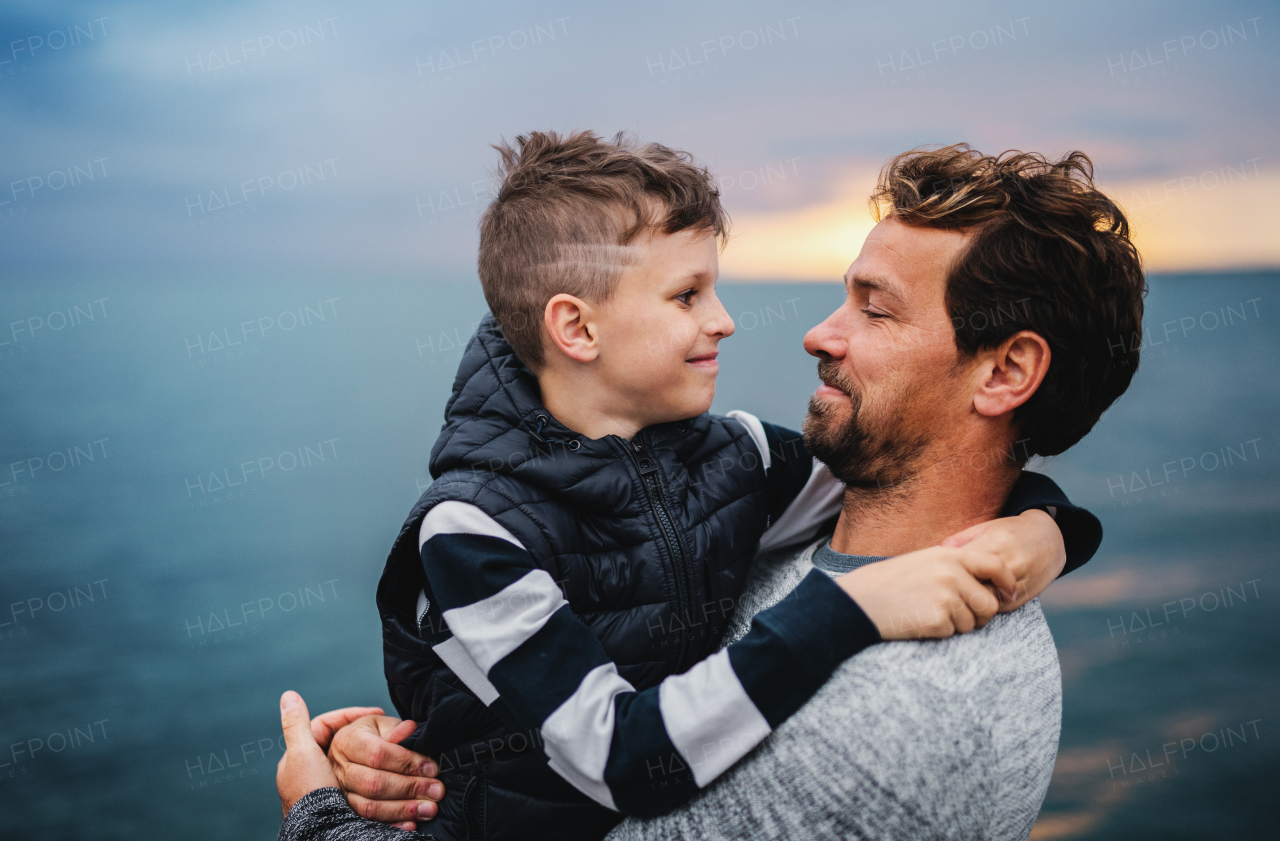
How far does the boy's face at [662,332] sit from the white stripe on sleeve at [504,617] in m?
0.44

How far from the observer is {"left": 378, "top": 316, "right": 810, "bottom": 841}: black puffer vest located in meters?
1.46

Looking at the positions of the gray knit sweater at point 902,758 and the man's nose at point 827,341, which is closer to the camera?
the gray knit sweater at point 902,758

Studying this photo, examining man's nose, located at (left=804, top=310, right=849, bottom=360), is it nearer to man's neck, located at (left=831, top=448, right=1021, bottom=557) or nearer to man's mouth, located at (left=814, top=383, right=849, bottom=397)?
man's mouth, located at (left=814, top=383, right=849, bottom=397)

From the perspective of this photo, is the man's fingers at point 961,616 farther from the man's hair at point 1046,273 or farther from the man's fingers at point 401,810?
the man's fingers at point 401,810

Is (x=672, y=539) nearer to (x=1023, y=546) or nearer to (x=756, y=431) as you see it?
(x=756, y=431)

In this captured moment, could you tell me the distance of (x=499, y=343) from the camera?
1.72 metres

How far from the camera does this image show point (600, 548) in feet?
4.97

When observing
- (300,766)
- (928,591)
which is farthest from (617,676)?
(300,766)

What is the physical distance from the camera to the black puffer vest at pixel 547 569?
57.5 inches

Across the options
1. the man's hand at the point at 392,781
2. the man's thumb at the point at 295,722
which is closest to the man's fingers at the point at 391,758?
the man's hand at the point at 392,781

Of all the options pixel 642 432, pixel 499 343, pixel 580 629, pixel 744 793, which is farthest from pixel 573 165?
pixel 744 793

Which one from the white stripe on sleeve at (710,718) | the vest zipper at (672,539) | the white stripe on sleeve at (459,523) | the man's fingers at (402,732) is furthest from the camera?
the man's fingers at (402,732)

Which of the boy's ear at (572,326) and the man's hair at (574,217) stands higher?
the man's hair at (574,217)

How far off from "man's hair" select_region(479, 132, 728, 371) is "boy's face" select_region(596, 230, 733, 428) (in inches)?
1.3
